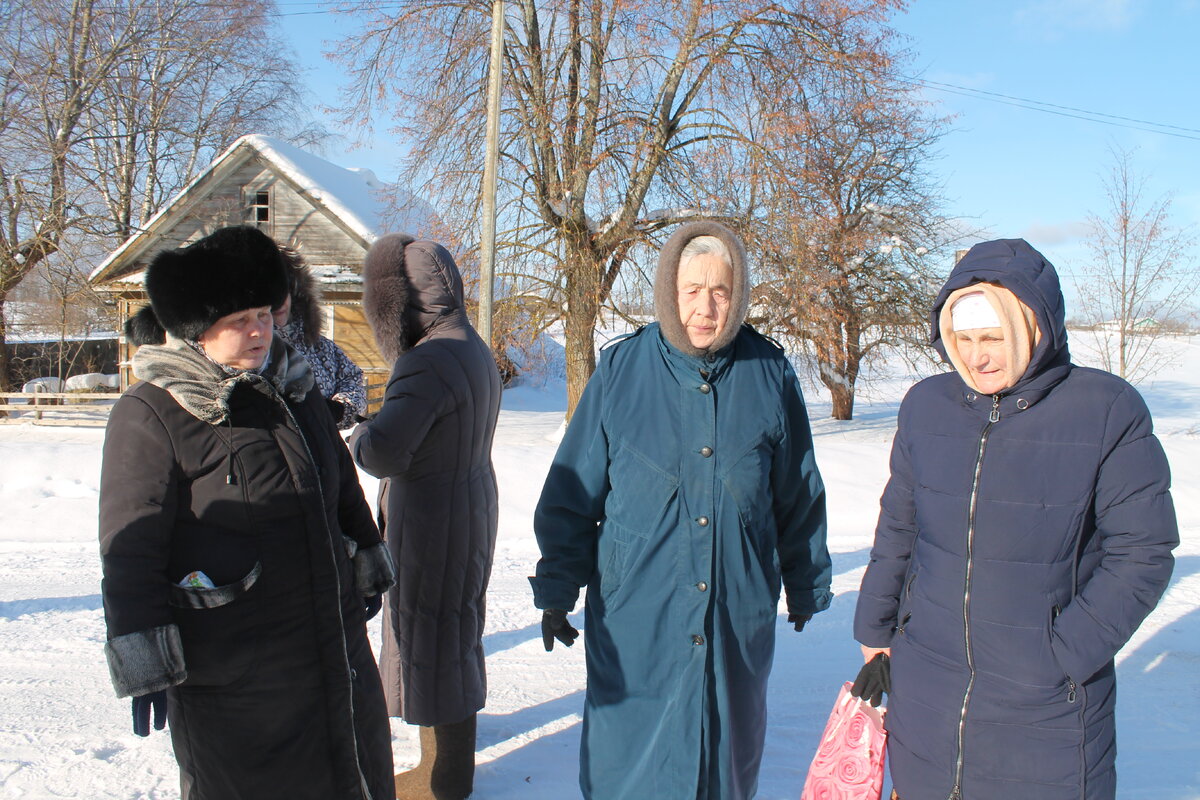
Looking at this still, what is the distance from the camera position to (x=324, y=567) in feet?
6.74

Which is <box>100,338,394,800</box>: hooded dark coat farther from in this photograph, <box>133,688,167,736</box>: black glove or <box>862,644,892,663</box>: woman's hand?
<box>862,644,892,663</box>: woman's hand

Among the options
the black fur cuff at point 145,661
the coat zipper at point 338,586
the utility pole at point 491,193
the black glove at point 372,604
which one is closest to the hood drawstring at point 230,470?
the coat zipper at point 338,586

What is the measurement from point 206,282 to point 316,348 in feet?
4.10

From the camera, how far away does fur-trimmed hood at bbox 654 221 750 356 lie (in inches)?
86.5

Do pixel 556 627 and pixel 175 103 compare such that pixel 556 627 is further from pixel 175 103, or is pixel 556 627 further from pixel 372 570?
pixel 175 103

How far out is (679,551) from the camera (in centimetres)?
211


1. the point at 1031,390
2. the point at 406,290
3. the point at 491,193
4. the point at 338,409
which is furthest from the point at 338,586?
the point at 491,193

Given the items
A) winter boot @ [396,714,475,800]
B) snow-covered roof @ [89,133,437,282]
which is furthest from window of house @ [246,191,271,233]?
winter boot @ [396,714,475,800]

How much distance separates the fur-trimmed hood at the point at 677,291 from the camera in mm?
2197

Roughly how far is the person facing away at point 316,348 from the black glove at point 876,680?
1952 millimetres

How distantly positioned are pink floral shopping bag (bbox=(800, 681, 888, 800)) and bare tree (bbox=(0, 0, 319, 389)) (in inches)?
646

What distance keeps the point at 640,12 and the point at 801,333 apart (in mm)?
5910

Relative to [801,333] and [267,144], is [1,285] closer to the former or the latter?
[267,144]

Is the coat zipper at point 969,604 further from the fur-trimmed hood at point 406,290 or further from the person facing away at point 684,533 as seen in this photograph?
the fur-trimmed hood at point 406,290
